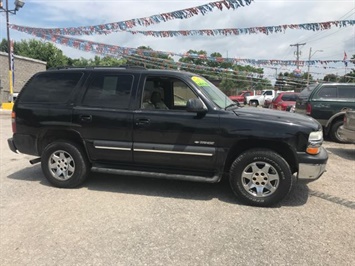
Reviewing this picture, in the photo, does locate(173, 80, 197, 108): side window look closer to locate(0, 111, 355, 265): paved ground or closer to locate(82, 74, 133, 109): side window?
locate(82, 74, 133, 109): side window

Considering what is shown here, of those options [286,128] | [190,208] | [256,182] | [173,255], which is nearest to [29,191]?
[190,208]

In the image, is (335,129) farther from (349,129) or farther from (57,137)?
(57,137)

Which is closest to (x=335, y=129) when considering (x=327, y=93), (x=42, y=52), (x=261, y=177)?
(x=327, y=93)

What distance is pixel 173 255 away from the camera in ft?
10.8

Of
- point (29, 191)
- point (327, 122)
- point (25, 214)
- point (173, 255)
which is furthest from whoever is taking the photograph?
point (327, 122)

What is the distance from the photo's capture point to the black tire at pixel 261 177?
4508 millimetres

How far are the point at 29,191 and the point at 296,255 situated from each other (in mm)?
3966

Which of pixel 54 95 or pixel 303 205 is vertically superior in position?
pixel 54 95

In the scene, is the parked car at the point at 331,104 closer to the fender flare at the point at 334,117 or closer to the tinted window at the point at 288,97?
the fender flare at the point at 334,117

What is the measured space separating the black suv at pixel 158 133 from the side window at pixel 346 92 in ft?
20.3

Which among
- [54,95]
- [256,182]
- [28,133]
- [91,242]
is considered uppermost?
[54,95]

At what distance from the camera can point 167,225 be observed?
13.0 ft

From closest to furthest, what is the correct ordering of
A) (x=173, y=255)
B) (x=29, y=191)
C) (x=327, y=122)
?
1. (x=173, y=255)
2. (x=29, y=191)
3. (x=327, y=122)

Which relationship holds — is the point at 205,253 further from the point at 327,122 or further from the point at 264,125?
the point at 327,122
